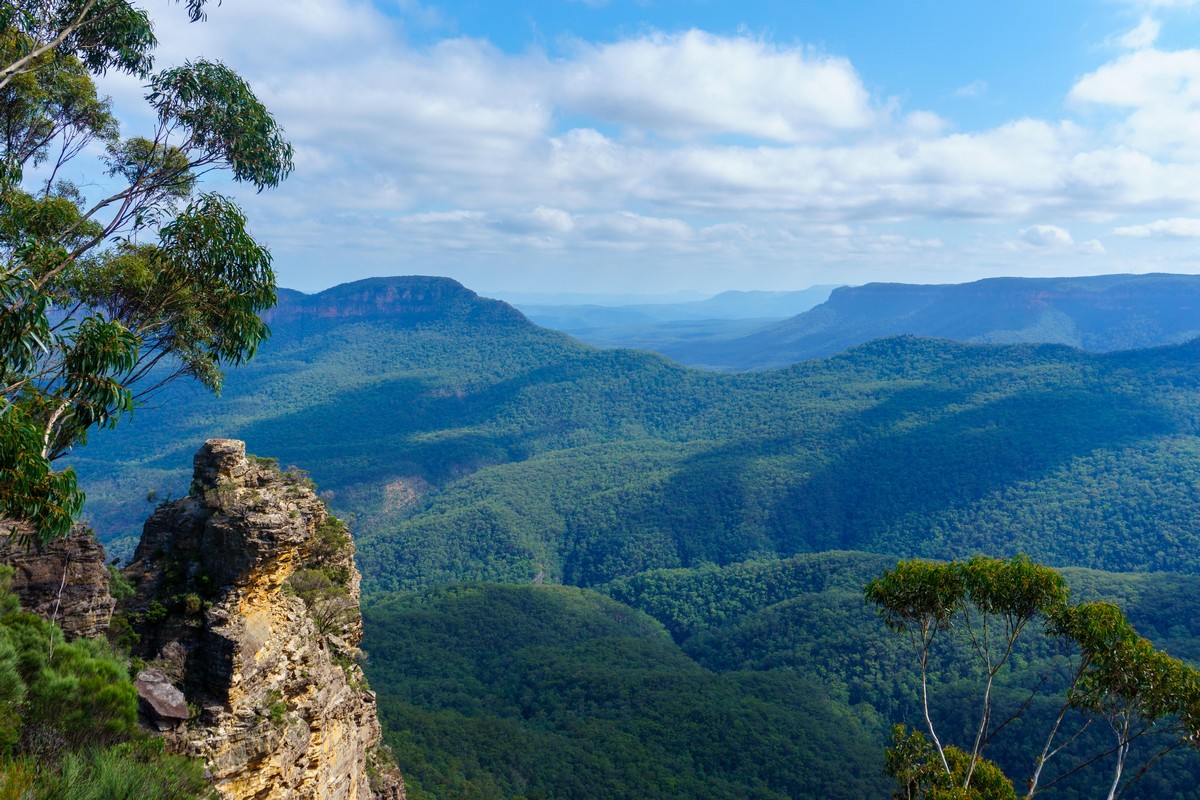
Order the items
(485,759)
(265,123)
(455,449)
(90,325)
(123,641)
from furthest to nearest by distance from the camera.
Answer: (455,449) → (485,759) → (265,123) → (123,641) → (90,325)

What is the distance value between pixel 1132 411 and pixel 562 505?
423 feet

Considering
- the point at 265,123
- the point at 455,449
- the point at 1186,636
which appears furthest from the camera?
the point at 455,449

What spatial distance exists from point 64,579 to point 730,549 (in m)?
127

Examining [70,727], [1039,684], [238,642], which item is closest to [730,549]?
[1039,684]

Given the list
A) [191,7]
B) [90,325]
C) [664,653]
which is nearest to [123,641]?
[90,325]

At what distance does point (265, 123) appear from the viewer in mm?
15117

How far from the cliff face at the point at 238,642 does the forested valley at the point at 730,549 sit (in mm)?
27075

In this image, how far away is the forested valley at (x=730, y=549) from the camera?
2153 inches

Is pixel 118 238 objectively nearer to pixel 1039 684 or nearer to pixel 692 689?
pixel 1039 684

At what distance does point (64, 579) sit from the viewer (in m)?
11.8

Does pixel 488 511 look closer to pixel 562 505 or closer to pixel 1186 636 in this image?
pixel 562 505

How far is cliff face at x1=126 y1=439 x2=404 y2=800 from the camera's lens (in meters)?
12.4

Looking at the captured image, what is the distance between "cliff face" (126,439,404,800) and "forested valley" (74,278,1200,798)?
27.1m

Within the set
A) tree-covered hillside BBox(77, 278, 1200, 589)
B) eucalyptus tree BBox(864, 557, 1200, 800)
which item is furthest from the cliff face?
tree-covered hillside BBox(77, 278, 1200, 589)
